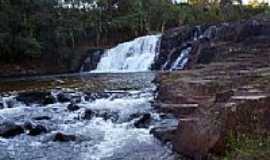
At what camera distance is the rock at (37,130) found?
12703 millimetres

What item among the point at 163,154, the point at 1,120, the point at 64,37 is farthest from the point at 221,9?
the point at 163,154

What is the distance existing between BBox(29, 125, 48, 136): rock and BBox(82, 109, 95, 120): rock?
1698 millimetres

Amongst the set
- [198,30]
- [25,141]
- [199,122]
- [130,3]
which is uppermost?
[130,3]

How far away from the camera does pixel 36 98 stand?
61.1ft

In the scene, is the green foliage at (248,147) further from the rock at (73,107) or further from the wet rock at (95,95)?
the wet rock at (95,95)

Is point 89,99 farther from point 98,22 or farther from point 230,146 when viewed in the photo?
point 98,22

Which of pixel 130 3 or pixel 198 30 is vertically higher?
pixel 130 3

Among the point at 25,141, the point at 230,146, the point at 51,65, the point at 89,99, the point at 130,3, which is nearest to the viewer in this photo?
the point at 230,146

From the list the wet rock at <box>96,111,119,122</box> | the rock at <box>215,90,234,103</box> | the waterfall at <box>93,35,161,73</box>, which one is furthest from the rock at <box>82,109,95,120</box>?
the waterfall at <box>93,35,161,73</box>

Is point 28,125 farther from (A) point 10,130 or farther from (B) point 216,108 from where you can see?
(B) point 216,108

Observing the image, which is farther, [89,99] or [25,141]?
[89,99]

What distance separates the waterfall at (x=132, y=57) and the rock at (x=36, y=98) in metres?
14.3

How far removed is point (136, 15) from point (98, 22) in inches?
157

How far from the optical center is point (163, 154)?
979cm
